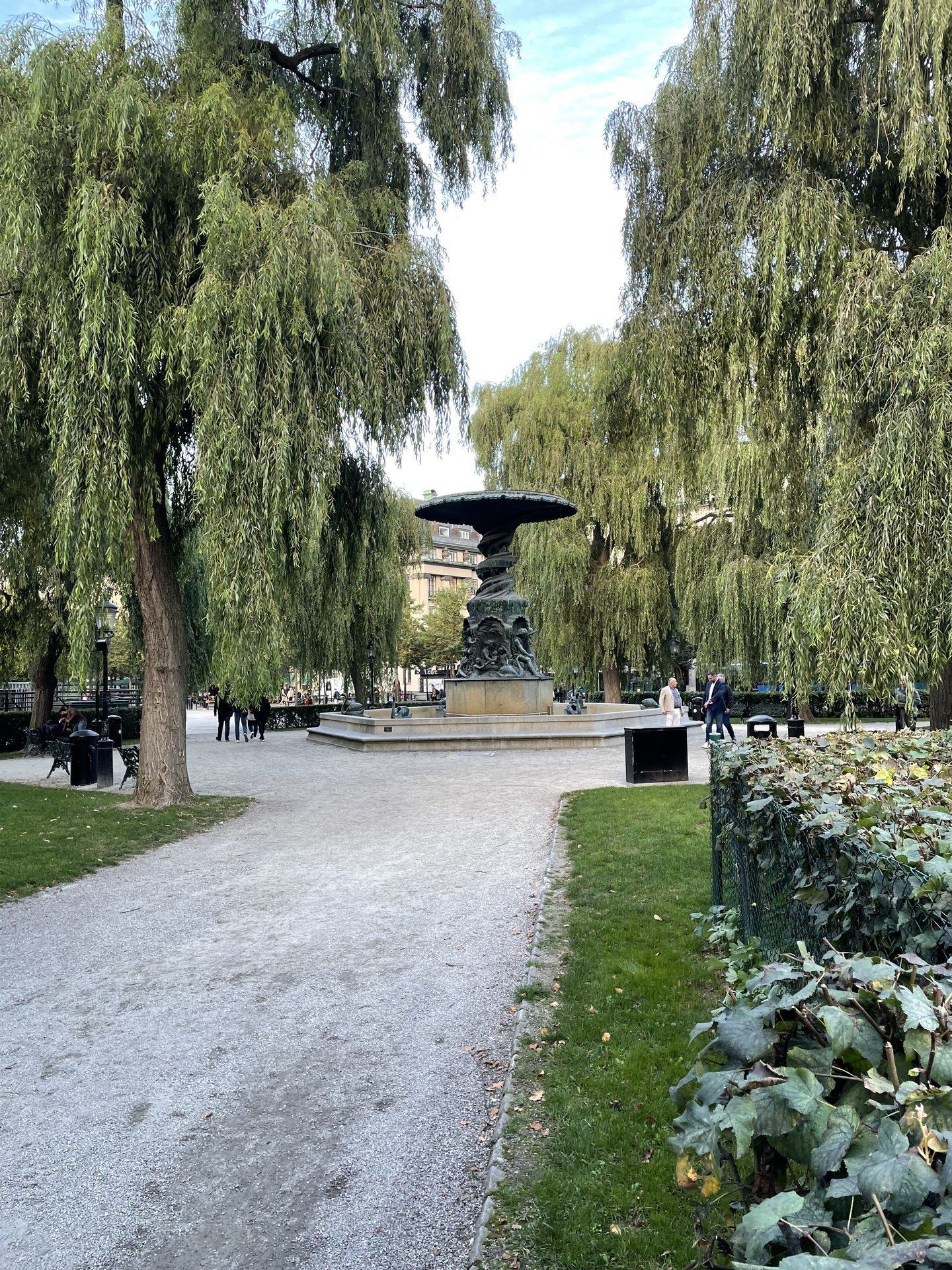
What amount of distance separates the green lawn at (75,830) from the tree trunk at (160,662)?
516 mm

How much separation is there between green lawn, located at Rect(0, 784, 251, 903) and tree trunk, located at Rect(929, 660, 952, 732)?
28.9ft

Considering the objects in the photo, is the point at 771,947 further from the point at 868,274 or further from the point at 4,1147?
the point at 868,274

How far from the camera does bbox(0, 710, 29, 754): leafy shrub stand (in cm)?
2702

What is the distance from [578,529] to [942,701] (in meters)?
18.3

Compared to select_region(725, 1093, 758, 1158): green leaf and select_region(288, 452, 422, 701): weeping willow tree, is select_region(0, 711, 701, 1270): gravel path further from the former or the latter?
select_region(288, 452, 422, 701): weeping willow tree

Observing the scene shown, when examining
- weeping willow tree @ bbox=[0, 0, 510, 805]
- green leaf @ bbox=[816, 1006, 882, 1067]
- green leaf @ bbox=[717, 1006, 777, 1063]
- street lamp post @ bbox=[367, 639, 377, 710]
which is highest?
weeping willow tree @ bbox=[0, 0, 510, 805]

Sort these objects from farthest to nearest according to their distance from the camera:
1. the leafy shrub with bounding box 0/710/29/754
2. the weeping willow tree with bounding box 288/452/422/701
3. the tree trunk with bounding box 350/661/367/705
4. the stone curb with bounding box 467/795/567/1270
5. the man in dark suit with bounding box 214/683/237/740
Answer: the tree trunk with bounding box 350/661/367/705, the man in dark suit with bounding box 214/683/237/740, the leafy shrub with bounding box 0/710/29/754, the weeping willow tree with bounding box 288/452/422/701, the stone curb with bounding box 467/795/567/1270

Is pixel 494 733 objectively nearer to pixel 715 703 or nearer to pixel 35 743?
pixel 715 703

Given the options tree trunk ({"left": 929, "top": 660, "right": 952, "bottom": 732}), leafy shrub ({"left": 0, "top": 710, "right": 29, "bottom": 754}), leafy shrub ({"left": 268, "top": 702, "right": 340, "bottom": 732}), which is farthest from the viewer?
leafy shrub ({"left": 268, "top": 702, "right": 340, "bottom": 732})

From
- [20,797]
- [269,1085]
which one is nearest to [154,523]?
[20,797]

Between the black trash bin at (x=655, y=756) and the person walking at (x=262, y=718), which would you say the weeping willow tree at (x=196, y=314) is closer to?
the black trash bin at (x=655, y=756)

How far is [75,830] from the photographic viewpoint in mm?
10945

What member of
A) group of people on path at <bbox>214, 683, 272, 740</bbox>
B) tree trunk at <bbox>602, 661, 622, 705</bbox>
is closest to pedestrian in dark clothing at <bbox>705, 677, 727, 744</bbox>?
tree trunk at <bbox>602, 661, 622, 705</bbox>

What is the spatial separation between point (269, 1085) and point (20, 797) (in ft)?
38.3
